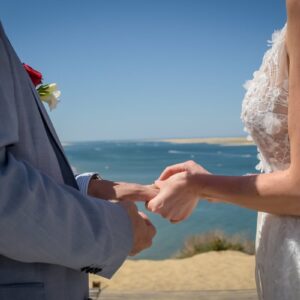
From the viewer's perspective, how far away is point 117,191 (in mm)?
1626

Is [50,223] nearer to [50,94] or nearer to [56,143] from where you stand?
[56,143]

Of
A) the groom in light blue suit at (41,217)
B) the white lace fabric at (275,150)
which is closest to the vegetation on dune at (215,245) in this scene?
the white lace fabric at (275,150)

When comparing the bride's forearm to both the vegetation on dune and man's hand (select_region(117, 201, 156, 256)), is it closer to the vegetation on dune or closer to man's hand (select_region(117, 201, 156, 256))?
man's hand (select_region(117, 201, 156, 256))

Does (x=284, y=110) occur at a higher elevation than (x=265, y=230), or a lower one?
higher

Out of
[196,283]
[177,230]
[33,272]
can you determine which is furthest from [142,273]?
[33,272]

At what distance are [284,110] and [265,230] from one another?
0.49 m

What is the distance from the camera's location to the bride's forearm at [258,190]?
4.72 ft

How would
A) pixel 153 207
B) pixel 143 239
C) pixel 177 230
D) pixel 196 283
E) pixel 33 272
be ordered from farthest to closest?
pixel 177 230 → pixel 196 283 → pixel 153 207 → pixel 143 239 → pixel 33 272

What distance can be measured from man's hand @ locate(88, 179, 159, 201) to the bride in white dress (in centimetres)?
5

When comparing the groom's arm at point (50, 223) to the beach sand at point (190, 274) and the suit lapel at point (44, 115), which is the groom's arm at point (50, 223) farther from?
the beach sand at point (190, 274)

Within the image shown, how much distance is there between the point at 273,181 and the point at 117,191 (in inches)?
22.4

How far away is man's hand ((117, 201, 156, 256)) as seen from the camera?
48.7 inches

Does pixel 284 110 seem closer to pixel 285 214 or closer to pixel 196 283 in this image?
pixel 285 214

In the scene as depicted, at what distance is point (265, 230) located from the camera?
171cm
